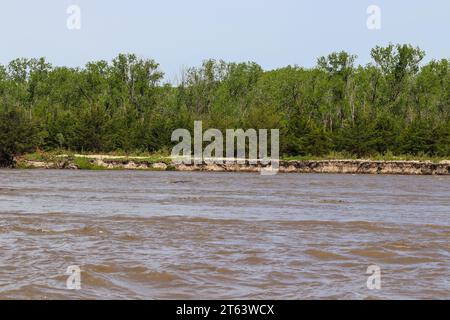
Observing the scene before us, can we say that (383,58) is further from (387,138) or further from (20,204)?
(20,204)

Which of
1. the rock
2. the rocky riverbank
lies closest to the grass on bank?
the rocky riverbank

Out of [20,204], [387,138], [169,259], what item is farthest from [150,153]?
[169,259]

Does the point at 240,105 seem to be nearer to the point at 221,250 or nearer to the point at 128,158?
the point at 128,158

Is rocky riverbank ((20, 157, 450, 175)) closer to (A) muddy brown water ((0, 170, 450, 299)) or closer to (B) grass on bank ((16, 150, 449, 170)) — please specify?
(B) grass on bank ((16, 150, 449, 170))

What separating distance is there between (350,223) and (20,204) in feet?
44.3

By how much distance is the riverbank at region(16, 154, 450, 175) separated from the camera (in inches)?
2820

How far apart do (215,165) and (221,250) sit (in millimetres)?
59080

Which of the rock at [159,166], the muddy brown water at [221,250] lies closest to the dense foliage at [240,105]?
the rock at [159,166]

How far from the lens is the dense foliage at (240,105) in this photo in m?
79.2

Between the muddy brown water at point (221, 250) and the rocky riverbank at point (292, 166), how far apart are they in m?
45.4

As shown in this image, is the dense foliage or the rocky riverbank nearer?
the rocky riverbank

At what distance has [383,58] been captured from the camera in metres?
104

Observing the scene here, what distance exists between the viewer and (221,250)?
14.6 meters

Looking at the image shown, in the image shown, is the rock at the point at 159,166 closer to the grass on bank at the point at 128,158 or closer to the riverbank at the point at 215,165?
the riverbank at the point at 215,165
